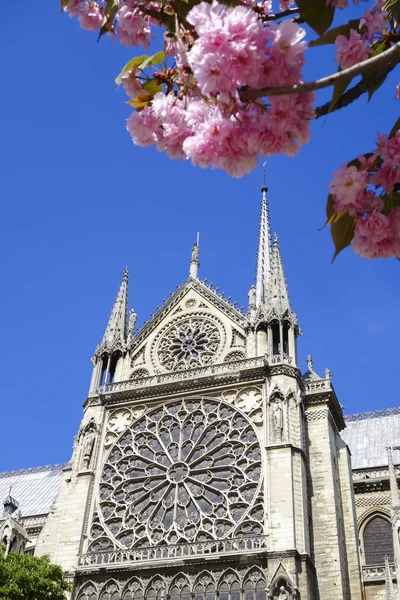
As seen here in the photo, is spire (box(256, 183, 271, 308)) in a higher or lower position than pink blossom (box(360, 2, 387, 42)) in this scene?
higher

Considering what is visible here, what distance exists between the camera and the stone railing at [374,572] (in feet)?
83.3

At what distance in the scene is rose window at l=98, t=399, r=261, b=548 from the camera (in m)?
23.2

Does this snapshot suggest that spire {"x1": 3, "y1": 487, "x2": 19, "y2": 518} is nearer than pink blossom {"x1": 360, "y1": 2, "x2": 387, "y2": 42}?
No

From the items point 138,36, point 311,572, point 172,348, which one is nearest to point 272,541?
point 311,572

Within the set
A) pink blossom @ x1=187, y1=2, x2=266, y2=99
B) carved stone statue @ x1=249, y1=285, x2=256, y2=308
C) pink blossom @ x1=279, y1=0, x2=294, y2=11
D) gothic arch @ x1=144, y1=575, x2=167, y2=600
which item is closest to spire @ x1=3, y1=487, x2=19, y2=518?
gothic arch @ x1=144, y1=575, x2=167, y2=600

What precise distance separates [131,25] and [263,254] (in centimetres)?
3191

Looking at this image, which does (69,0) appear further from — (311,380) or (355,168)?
(311,380)

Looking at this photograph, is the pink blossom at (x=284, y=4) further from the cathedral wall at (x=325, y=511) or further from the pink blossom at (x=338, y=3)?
the cathedral wall at (x=325, y=511)

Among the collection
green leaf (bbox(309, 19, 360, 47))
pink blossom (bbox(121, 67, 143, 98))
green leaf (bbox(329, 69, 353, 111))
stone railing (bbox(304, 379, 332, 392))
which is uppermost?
stone railing (bbox(304, 379, 332, 392))

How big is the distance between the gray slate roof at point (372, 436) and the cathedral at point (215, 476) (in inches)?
104

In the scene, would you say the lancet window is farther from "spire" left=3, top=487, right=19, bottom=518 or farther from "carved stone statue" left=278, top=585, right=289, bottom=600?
"spire" left=3, top=487, right=19, bottom=518

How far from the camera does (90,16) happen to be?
212 inches

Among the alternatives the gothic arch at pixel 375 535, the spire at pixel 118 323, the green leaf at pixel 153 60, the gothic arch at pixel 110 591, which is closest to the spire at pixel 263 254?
the spire at pixel 118 323

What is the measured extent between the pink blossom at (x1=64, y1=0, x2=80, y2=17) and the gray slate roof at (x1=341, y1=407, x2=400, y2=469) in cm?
3071
